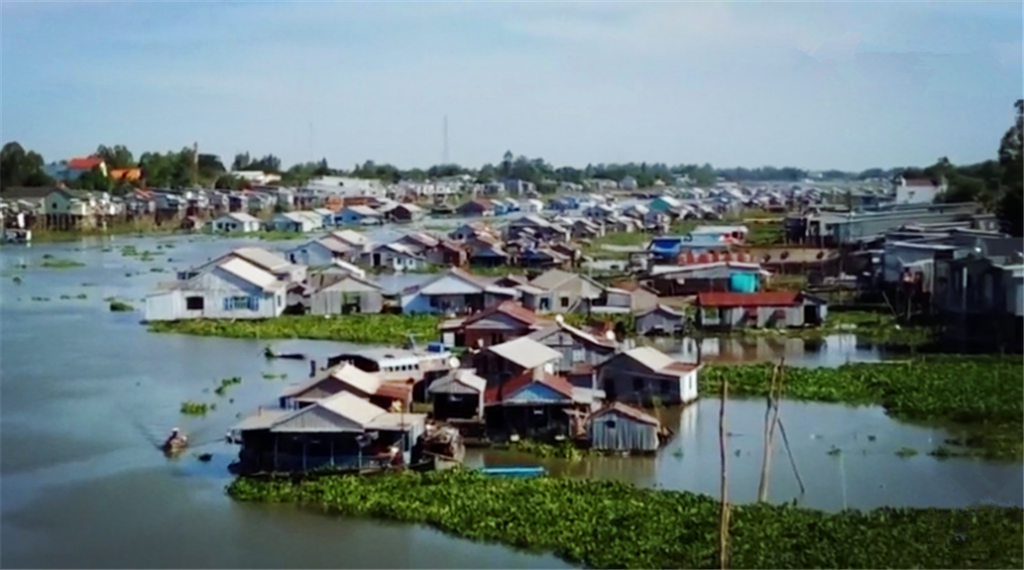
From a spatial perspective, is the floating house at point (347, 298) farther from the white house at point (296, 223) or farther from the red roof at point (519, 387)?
the white house at point (296, 223)

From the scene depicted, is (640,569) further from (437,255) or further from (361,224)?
(361,224)

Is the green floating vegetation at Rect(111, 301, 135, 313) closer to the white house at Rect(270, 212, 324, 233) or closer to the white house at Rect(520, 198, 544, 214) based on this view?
the white house at Rect(270, 212, 324, 233)

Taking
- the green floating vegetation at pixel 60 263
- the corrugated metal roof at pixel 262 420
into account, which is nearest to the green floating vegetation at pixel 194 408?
the corrugated metal roof at pixel 262 420

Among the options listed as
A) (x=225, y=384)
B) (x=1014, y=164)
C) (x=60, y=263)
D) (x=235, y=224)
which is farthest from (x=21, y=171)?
(x=1014, y=164)

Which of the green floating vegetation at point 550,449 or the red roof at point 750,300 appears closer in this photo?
the green floating vegetation at point 550,449

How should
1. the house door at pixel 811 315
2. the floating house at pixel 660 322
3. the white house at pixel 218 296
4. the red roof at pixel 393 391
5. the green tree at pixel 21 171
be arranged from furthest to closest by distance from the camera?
the green tree at pixel 21 171 < the white house at pixel 218 296 < the house door at pixel 811 315 < the floating house at pixel 660 322 < the red roof at pixel 393 391

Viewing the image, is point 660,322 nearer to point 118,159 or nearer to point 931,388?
point 931,388

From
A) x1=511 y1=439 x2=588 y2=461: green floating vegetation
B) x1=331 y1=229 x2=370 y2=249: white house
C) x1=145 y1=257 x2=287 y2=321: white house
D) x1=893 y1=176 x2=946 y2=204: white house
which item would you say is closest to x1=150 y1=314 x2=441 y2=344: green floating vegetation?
x1=145 y1=257 x2=287 y2=321: white house
